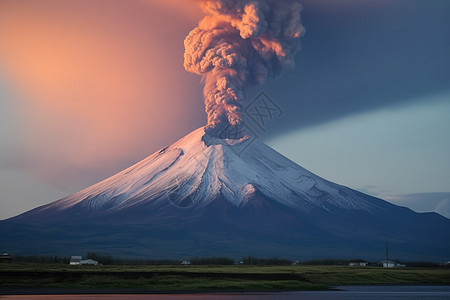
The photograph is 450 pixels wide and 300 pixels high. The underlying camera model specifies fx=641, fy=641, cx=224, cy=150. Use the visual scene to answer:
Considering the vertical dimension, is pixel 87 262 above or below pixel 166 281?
above

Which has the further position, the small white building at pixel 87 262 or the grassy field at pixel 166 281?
the small white building at pixel 87 262

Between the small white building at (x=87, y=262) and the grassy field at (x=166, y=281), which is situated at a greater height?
Answer: the small white building at (x=87, y=262)

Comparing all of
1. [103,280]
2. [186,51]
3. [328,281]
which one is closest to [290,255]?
[186,51]

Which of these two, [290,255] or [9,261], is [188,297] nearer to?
[9,261]

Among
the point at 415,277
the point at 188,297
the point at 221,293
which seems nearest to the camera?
the point at 188,297

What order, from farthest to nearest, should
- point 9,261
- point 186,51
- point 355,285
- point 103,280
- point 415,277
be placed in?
point 186,51 < point 9,261 < point 415,277 < point 355,285 < point 103,280

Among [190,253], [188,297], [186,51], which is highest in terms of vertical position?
[186,51]

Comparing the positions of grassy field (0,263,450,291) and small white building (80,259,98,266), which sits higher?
small white building (80,259,98,266)

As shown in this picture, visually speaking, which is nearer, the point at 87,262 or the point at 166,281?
the point at 166,281

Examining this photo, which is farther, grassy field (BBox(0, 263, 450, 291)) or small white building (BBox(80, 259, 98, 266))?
small white building (BBox(80, 259, 98, 266))

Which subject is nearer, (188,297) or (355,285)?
(188,297)

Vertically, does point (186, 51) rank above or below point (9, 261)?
above
